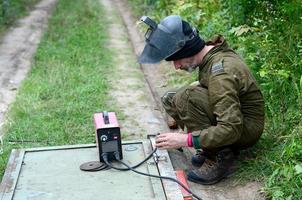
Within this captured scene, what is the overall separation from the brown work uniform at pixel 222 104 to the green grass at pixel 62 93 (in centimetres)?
135

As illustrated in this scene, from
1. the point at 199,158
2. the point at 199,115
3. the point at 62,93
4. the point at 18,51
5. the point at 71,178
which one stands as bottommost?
the point at 18,51

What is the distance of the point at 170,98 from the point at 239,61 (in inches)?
31.6

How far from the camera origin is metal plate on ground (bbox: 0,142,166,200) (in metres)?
3.47

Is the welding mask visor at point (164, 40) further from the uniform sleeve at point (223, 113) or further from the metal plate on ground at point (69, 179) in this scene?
the metal plate on ground at point (69, 179)

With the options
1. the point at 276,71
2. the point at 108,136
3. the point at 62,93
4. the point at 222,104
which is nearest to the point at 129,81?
the point at 62,93

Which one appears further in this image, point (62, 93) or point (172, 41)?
point (62, 93)

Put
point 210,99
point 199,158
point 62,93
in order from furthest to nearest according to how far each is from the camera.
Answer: point 62,93 → point 199,158 → point 210,99

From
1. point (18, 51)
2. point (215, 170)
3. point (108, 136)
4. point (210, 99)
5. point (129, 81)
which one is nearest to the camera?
point (210, 99)

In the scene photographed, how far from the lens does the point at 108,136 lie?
3754mm

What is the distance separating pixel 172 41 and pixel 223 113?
2.10ft

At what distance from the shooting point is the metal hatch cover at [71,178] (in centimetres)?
346

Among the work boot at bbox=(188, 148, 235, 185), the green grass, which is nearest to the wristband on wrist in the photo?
the work boot at bbox=(188, 148, 235, 185)

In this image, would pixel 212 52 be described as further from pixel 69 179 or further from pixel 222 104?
pixel 69 179

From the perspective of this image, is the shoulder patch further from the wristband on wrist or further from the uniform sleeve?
the wristband on wrist
